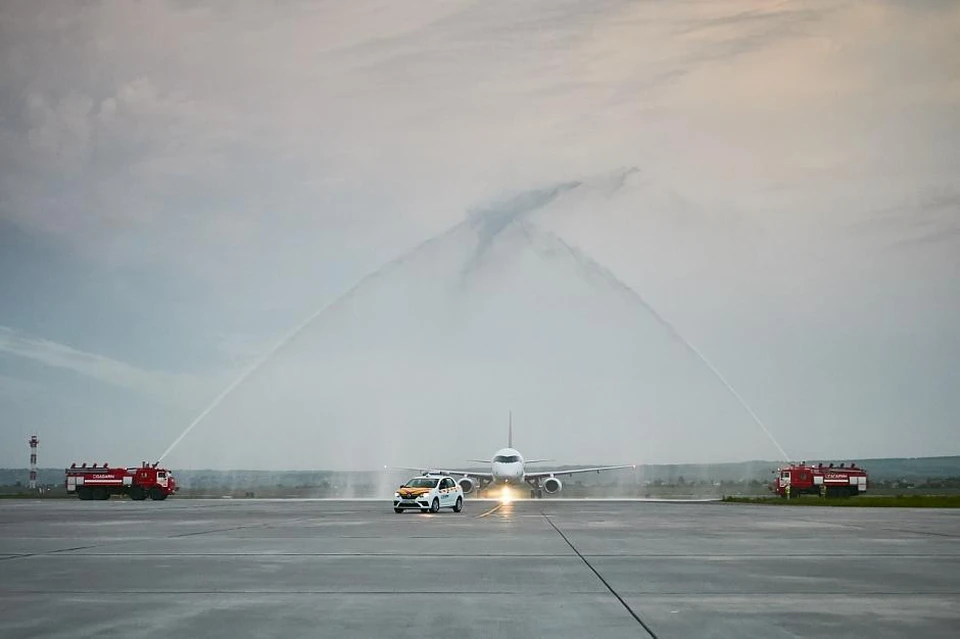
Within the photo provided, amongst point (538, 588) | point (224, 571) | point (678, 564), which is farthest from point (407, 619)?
point (678, 564)

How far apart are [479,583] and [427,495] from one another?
31.5m

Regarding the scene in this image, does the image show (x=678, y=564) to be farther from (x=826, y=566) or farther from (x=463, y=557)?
(x=463, y=557)

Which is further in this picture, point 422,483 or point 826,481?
point 826,481

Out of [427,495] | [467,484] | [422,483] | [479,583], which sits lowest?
[467,484]

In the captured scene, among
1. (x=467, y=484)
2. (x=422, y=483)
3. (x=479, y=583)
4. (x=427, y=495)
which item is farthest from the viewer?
(x=467, y=484)

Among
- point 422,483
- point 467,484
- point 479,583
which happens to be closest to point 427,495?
point 422,483

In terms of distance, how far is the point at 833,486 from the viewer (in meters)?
77.0

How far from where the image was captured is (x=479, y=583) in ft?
58.0

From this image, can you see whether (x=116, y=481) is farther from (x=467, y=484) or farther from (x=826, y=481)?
(x=826, y=481)

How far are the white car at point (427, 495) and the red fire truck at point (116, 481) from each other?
104ft

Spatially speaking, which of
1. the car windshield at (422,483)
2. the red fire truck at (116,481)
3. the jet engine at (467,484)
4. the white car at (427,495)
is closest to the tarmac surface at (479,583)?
the white car at (427,495)

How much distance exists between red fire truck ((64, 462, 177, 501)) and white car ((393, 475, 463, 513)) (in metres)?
31.7

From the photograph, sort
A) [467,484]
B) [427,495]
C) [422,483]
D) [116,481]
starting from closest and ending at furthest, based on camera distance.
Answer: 1. [427,495]
2. [422,483]
3. [116,481]
4. [467,484]

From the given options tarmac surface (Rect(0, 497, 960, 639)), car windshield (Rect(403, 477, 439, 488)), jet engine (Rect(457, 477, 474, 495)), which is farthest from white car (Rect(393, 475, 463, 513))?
jet engine (Rect(457, 477, 474, 495))
